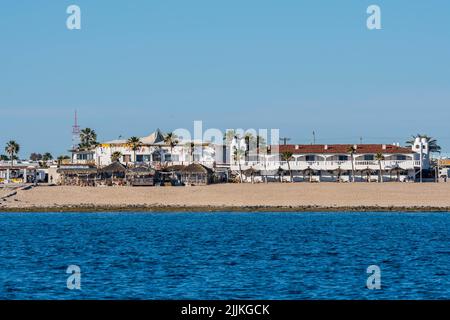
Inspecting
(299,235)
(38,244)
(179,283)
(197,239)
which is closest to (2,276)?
(179,283)

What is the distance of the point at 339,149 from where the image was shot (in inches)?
5404

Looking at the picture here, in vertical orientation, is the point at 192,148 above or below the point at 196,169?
above

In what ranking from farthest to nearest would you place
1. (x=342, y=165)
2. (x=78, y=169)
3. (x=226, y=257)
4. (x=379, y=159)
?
(x=342, y=165)
(x=379, y=159)
(x=78, y=169)
(x=226, y=257)

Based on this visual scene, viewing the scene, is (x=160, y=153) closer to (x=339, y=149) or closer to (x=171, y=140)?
(x=171, y=140)

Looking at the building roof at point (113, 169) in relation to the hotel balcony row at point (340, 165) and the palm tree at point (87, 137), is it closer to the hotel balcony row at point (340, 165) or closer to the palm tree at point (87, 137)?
the hotel balcony row at point (340, 165)

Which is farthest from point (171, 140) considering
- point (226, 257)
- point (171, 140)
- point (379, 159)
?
point (226, 257)

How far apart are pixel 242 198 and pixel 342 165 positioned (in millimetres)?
32216

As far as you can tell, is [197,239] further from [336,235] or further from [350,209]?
[350,209]

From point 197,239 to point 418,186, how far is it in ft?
186

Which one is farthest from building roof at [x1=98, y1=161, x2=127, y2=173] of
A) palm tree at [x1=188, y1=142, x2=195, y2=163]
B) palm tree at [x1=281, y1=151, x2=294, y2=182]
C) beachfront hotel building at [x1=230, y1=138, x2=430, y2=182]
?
palm tree at [x1=281, y1=151, x2=294, y2=182]

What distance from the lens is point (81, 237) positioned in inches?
2589

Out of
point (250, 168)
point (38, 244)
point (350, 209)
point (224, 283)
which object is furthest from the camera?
point (250, 168)

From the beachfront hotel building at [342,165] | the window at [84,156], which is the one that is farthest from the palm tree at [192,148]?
the window at [84,156]

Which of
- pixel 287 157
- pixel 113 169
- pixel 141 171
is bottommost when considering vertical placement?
pixel 141 171
